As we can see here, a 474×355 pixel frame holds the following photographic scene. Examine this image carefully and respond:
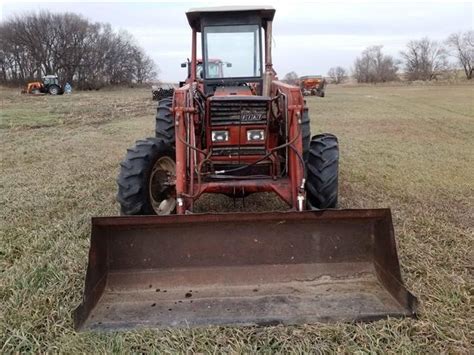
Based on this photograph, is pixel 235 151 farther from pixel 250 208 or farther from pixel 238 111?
pixel 250 208

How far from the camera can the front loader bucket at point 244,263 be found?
340 centimetres

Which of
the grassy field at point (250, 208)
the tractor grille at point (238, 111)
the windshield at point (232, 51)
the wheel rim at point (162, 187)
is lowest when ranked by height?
the grassy field at point (250, 208)

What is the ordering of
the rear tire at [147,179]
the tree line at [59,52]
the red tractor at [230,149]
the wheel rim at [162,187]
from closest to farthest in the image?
the red tractor at [230,149] → the rear tire at [147,179] → the wheel rim at [162,187] → the tree line at [59,52]

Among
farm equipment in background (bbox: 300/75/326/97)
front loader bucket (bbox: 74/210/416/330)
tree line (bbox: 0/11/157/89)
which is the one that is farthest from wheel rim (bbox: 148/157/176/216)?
tree line (bbox: 0/11/157/89)

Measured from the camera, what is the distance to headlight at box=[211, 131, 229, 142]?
477 cm

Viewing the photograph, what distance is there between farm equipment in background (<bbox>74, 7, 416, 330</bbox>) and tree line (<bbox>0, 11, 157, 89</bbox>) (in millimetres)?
Answer: 61674

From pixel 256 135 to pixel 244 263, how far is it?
60.3 inches

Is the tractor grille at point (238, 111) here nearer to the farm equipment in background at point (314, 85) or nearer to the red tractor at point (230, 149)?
the red tractor at point (230, 149)

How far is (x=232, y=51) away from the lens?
5.54 m

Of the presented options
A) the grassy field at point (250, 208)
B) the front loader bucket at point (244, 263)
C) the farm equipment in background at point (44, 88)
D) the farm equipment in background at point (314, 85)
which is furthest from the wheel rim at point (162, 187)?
the farm equipment in background at point (44, 88)

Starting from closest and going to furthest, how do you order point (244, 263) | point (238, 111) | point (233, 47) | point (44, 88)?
point (244, 263), point (238, 111), point (233, 47), point (44, 88)

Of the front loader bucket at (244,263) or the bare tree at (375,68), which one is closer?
the front loader bucket at (244,263)

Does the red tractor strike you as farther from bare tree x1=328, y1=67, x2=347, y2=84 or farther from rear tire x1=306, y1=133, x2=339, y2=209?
bare tree x1=328, y1=67, x2=347, y2=84

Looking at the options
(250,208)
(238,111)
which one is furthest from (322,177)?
(250,208)
